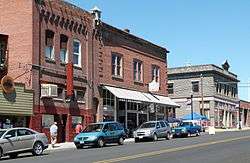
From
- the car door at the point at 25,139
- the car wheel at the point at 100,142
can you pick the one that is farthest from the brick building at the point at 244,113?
the car door at the point at 25,139

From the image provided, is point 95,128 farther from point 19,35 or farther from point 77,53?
point 77,53

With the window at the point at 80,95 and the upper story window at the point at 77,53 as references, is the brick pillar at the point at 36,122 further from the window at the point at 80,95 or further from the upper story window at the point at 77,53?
the upper story window at the point at 77,53

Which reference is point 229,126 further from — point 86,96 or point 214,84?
point 86,96

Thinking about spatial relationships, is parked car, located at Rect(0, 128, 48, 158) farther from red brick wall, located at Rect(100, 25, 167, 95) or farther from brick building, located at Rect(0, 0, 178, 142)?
red brick wall, located at Rect(100, 25, 167, 95)

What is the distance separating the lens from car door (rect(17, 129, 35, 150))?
2503 cm

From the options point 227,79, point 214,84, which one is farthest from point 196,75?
point 227,79

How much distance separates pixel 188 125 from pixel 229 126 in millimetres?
37123

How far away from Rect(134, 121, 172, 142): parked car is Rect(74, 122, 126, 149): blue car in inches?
180

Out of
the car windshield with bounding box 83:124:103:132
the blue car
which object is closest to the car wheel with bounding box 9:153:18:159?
the blue car

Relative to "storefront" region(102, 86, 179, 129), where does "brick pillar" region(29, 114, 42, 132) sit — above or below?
below

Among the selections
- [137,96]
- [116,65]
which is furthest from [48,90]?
[137,96]

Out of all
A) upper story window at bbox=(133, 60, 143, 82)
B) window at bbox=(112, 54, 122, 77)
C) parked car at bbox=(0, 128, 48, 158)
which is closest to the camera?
parked car at bbox=(0, 128, 48, 158)

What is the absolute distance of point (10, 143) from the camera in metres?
24.5

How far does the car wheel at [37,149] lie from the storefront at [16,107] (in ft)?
20.4
